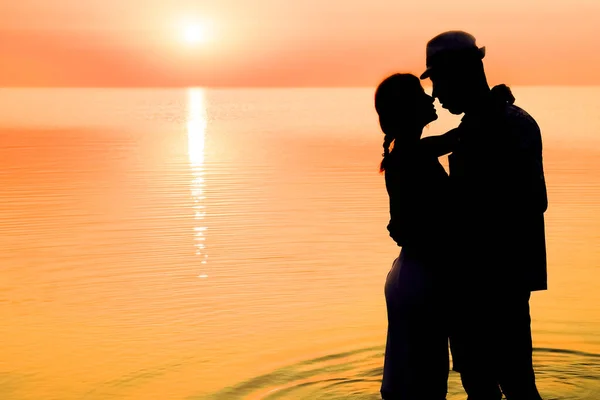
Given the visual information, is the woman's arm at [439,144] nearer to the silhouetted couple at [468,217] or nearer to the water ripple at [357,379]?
the silhouetted couple at [468,217]

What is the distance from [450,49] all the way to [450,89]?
0.67ft

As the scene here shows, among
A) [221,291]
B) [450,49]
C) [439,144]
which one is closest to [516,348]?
[439,144]

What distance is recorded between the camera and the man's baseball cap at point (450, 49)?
4.99 m

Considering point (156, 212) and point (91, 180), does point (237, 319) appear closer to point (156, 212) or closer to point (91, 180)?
point (156, 212)

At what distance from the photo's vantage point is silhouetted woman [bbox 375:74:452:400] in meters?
4.95

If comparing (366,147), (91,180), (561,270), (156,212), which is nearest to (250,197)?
(156,212)

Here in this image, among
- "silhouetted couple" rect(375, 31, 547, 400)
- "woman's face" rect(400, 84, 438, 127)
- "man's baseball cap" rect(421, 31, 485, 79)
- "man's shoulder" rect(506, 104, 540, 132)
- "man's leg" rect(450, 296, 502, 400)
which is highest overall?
"man's baseball cap" rect(421, 31, 485, 79)

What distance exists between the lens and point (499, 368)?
516 cm

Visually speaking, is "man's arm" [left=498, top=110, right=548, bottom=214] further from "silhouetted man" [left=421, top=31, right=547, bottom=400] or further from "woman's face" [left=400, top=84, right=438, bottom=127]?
"woman's face" [left=400, top=84, right=438, bottom=127]

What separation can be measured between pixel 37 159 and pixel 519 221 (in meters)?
25.6

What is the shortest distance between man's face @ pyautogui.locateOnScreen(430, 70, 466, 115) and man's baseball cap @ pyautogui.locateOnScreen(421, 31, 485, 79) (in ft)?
0.17

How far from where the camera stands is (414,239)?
16.6ft

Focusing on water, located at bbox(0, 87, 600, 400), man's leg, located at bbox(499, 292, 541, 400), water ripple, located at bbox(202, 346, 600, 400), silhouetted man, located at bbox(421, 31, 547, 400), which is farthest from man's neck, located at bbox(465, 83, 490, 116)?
water, located at bbox(0, 87, 600, 400)

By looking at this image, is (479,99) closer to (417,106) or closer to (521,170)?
(417,106)
